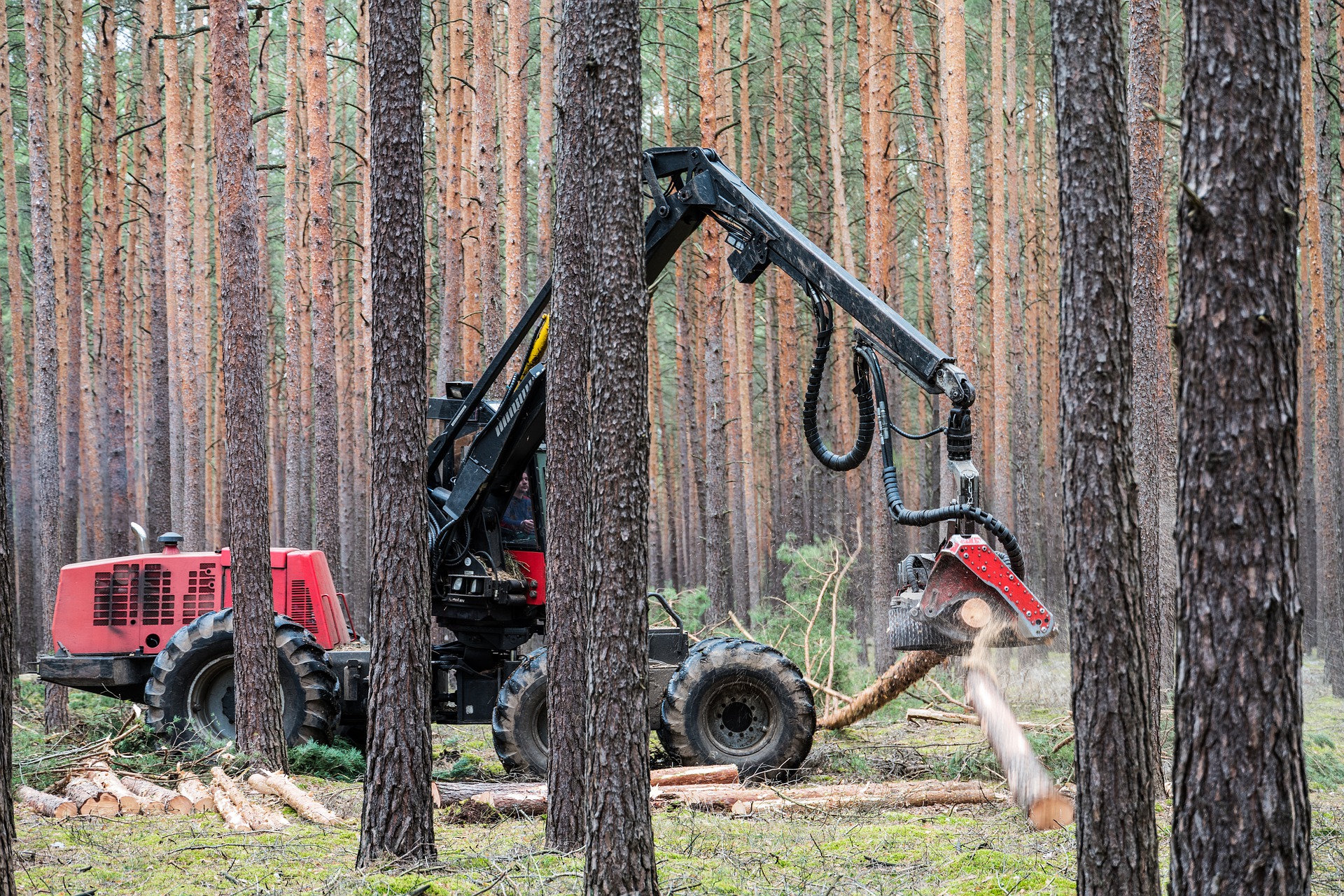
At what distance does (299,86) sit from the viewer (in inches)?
820

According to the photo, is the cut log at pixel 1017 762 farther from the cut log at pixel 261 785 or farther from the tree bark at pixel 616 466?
the cut log at pixel 261 785

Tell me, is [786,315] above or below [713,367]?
above

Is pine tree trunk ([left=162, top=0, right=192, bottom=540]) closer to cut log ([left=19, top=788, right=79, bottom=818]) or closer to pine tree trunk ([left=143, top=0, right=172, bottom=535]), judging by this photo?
pine tree trunk ([left=143, top=0, right=172, bottom=535])

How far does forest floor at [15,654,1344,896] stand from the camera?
221 inches

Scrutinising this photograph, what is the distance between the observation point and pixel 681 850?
665cm

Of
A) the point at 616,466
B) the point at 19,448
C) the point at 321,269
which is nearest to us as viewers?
the point at 616,466

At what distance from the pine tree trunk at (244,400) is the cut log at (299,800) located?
527mm

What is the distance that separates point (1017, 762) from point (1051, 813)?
1.16 feet

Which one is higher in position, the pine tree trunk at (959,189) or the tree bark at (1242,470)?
the pine tree trunk at (959,189)

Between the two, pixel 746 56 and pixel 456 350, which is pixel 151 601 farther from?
pixel 746 56

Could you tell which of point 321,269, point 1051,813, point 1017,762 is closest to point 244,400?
point 321,269

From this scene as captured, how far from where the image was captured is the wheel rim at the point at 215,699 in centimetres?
965

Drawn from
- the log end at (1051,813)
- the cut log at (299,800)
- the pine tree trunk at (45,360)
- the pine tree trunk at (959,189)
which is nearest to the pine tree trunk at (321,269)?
the pine tree trunk at (45,360)

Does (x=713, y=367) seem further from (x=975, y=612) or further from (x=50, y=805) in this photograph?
(x=50, y=805)
